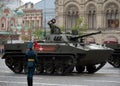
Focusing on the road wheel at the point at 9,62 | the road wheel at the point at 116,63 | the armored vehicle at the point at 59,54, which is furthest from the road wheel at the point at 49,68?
the road wheel at the point at 116,63

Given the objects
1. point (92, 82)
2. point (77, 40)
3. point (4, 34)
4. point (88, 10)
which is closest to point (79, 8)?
point (88, 10)

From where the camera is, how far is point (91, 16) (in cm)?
9112

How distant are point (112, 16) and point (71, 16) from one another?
783 centimetres

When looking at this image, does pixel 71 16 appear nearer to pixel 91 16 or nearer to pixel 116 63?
pixel 91 16

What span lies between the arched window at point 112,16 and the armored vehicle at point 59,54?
209 feet

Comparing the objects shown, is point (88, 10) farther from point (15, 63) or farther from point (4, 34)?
point (15, 63)

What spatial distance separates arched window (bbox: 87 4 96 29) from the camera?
8981 centimetres

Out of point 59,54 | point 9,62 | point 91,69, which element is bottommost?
point 91,69

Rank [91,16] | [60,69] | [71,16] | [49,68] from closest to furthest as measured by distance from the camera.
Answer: [60,69] → [49,68] → [91,16] → [71,16]

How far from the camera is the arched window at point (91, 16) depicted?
89.8 meters

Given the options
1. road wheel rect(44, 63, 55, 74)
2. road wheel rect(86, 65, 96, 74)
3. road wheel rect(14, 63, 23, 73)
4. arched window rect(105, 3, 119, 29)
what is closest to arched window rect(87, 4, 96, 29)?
arched window rect(105, 3, 119, 29)

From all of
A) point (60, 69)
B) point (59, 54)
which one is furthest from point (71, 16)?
point (59, 54)

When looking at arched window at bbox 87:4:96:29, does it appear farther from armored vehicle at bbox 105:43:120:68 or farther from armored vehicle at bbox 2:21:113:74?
armored vehicle at bbox 2:21:113:74

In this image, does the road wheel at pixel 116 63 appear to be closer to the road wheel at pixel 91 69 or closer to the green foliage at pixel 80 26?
the road wheel at pixel 91 69
